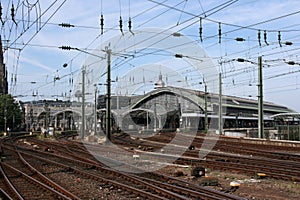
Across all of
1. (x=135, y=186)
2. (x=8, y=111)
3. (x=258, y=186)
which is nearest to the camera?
(x=135, y=186)

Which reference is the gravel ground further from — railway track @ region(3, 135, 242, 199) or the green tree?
the green tree

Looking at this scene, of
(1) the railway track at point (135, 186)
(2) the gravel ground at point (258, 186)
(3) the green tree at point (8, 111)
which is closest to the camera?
(1) the railway track at point (135, 186)

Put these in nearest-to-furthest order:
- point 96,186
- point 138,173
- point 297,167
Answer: point 96,186 < point 138,173 < point 297,167

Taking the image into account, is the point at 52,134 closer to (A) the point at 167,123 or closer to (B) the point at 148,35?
(A) the point at 167,123

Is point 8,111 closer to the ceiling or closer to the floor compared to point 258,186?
closer to the ceiling

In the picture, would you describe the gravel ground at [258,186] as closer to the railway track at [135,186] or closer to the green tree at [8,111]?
the railway track at [135,186]

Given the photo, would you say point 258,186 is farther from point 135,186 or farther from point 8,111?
point 8,111

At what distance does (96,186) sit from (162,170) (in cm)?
452

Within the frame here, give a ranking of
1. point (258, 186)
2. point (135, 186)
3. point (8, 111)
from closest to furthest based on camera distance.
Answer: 1. point (135, 186)
2. point (258, 186)
3. point (8, 111)

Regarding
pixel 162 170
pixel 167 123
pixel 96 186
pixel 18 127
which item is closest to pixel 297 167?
pixel 162 170

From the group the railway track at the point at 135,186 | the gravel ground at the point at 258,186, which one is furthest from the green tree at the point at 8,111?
the gravel ground at the point at 258,186

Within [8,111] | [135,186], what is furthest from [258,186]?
[8,111]

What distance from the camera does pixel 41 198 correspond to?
10.7 metres

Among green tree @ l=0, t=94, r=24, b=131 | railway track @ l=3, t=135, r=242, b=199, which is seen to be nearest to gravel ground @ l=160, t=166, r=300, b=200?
railway track @ l=3, t=135, r=242, b=199
